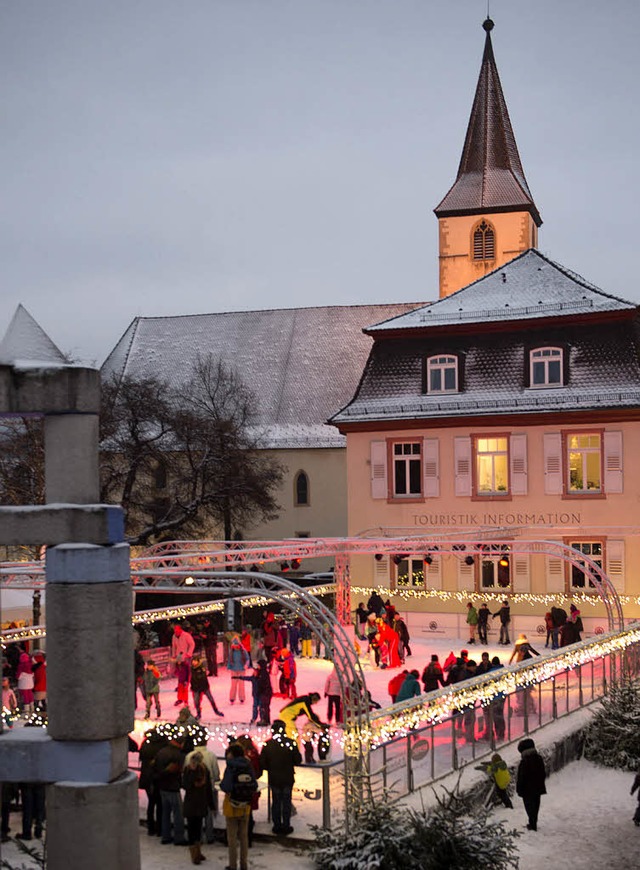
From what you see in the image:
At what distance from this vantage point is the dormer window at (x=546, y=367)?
35.2 metres

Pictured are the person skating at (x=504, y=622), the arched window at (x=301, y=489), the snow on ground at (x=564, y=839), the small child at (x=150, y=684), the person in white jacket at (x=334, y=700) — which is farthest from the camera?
the arched window at (x=301, y=489)

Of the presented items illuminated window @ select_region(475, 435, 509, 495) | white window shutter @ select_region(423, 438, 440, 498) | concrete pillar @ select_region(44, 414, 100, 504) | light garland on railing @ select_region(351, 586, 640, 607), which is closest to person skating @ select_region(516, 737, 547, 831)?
concrete pillar @ select_region(44, 414, 100, 504)

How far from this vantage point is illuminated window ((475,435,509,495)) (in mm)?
35125

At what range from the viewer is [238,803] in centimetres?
1332

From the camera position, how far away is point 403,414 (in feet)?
120

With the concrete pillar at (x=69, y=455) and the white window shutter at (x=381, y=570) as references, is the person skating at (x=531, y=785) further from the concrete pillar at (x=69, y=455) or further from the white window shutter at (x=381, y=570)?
the white window shutter at (x=381, y=570)

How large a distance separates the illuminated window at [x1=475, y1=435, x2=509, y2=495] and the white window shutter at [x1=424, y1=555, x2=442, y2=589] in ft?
7.74

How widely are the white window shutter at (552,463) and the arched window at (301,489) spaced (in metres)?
20.2

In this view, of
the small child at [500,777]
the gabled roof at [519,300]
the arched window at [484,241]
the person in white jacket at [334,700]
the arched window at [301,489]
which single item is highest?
the arched window at [484,241]

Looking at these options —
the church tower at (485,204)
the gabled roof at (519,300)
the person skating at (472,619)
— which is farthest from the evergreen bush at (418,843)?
the church tower at (485,204)

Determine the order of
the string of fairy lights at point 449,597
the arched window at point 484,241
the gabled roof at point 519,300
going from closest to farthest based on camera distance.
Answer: the string of fairy lights at point 449,597, the gabled roof at point 519,300, the arched window at point 484,241

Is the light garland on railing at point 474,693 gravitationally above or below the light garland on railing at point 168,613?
below

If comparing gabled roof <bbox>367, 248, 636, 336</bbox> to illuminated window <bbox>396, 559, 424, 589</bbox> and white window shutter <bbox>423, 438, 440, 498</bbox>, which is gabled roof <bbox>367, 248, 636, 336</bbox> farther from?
illuminated window <bbox>396, 559, 424, 589</bbox>

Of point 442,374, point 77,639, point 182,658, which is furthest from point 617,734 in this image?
point 442,374
